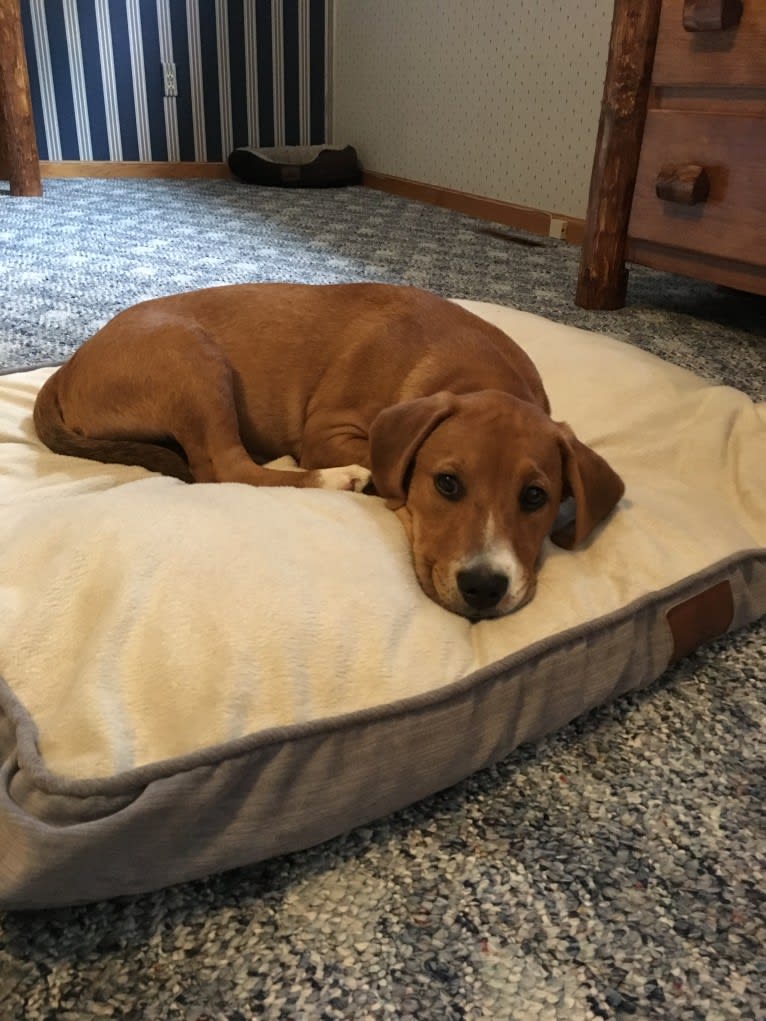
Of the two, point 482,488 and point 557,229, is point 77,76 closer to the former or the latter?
point 557,229

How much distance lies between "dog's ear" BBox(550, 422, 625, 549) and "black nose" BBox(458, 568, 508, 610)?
259 millimetres

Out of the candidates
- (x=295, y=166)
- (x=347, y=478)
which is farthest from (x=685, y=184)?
(x=295, y=166)

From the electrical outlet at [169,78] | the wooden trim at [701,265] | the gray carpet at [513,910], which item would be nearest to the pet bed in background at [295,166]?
the electrical outlet at [169,78]

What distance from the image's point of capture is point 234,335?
2.03m

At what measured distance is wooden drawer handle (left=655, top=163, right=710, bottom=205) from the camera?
310cm

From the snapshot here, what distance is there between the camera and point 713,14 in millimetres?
2906

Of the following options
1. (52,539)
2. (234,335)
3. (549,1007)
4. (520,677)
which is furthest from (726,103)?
(549,1007)

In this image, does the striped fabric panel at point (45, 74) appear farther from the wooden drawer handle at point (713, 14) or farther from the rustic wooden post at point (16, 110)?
the wooden drawer handle at point (713, 14)

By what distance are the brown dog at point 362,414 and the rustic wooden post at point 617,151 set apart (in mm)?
1676

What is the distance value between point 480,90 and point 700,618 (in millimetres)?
5110

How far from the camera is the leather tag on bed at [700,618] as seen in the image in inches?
57.4

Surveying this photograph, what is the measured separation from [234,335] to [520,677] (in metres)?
1.13

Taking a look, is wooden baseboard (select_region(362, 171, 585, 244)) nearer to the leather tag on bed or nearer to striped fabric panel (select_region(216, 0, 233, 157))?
striped fabric panel (select_region(216, 0, 233, 157))

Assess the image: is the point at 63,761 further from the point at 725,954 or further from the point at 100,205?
the point at 100,205
